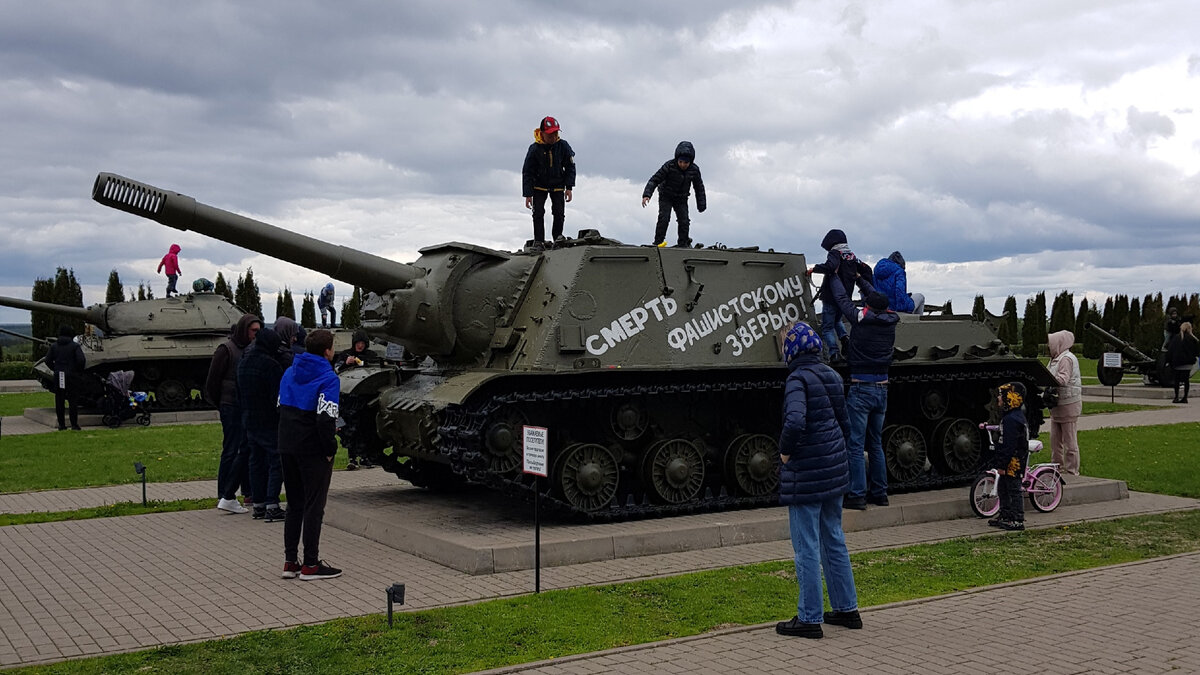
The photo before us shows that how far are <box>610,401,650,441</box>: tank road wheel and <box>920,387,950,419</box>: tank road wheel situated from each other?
435cm

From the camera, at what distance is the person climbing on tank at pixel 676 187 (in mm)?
13914

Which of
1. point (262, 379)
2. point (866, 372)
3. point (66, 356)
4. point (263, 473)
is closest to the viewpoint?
point (262, 379)

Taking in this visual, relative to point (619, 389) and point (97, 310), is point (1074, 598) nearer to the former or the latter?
point (619, 389)

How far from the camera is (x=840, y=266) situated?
12.3 m

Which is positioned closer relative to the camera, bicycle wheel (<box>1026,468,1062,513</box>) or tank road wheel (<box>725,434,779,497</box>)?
tank road wheel (<box>725,434,779,497</box>)

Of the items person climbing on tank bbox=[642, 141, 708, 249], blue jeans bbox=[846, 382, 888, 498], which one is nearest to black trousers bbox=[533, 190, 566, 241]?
person climbing on tank bbox=[642, 141, 708, 249]

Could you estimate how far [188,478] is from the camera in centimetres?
1577

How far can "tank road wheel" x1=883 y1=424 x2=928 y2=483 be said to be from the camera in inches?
538

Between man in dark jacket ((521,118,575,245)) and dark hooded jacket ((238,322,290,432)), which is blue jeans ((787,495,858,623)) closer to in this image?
dark hooded jacket ((238,322,290,432))

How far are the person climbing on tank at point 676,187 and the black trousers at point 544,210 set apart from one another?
3.59 ft

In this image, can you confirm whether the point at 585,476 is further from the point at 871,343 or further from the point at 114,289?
the point at 114,289

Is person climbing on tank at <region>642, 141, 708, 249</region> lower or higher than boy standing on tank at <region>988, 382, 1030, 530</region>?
higher

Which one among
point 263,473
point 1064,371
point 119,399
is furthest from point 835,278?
point 119,399

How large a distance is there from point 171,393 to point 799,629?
73.2 ft
